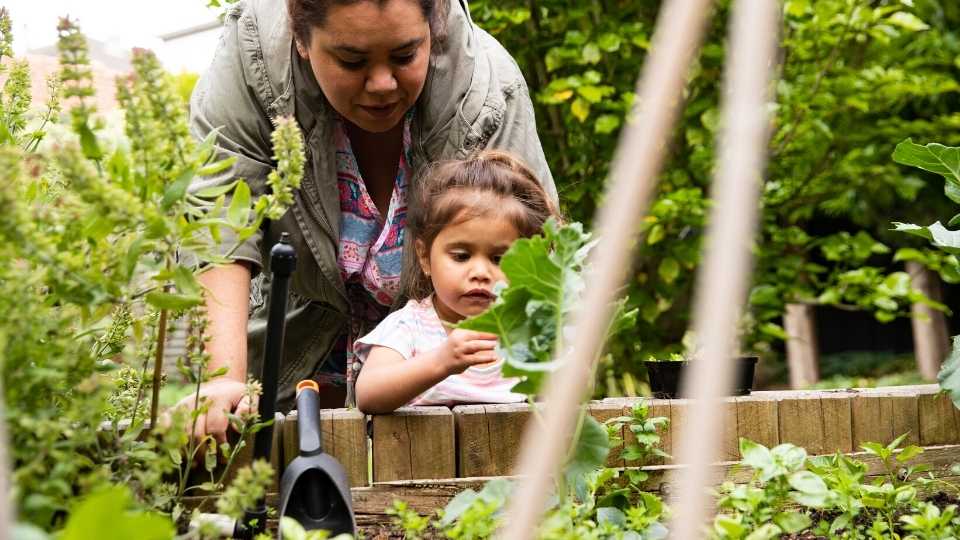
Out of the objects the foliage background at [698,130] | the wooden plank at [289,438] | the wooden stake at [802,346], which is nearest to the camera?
the wooden plank at [289,438]

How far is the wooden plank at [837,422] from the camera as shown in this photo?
1942 millimetres

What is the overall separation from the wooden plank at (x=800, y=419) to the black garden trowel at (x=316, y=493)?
871mm

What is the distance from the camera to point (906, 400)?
6.48ft

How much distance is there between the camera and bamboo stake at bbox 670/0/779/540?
2.10 ft

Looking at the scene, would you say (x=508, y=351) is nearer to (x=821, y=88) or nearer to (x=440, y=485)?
(x=440, y=485)

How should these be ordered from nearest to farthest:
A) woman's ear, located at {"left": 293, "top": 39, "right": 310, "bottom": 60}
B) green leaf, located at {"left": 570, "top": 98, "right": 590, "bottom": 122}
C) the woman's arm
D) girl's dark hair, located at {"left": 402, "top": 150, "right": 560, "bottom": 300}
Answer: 1. the woman's arm
2. woman's ear, located at {"left": 293, "top": 39, "right": 310, "bottom": 60}
3. girl's dark hair, located at {"left": 402, "top": 150, "right": 560, "bottom": 300}
4. green leaf, located at {"left": 570, "top": 98, "right": 590, "bottom": 122}

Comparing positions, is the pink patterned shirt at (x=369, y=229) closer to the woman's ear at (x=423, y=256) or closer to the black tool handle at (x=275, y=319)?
the woman's ear at (x=423, y=256)

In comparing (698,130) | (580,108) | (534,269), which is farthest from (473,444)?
(698,130)

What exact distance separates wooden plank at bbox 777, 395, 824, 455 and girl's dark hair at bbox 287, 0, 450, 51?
3.36ft

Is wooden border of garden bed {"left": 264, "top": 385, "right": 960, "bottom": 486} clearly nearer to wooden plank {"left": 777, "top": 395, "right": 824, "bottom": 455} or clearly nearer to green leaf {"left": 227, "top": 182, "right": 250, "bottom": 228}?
wooden plank {"left": 777, "top": 395, "right": 824, "bottom": 455}

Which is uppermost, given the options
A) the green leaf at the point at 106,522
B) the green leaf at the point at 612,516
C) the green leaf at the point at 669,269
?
the green leaf at the point at 669,269

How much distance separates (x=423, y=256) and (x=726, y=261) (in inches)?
72.2

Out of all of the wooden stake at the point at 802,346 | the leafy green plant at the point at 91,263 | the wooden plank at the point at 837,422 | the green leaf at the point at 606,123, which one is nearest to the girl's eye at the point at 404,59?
the leafy green plant at the point at 91,263

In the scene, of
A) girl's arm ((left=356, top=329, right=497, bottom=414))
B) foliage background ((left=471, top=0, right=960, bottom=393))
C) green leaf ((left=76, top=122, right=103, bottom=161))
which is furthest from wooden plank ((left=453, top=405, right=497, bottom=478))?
foliage background ((left=471, top=0, right=960, bottom=393))
